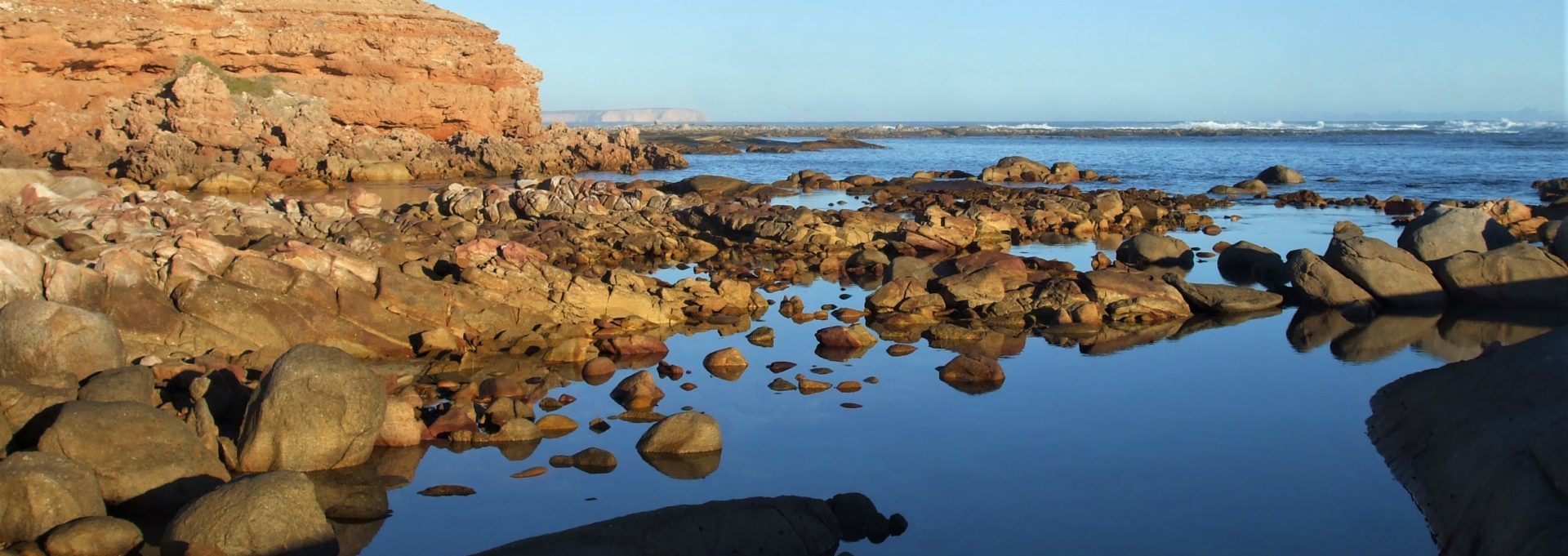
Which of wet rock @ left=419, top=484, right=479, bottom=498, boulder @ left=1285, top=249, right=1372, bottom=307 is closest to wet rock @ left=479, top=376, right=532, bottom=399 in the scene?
wet rock @ left=419, top=484, right=479, bottom=498

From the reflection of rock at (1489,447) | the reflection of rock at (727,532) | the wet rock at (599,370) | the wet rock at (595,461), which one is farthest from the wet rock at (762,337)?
the reflection of rock at (1489,447)

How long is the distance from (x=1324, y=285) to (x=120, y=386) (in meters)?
15.8

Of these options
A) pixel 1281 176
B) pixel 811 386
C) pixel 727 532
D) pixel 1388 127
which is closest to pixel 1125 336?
pixel 811 386

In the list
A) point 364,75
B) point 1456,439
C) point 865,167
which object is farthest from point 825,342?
point 865,167

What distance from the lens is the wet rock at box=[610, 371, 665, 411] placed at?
11.8 meters

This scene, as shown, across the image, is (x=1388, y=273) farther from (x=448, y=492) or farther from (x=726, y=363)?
(x=448, y=492)

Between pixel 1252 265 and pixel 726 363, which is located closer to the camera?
pixel 726 363

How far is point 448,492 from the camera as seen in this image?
920cm

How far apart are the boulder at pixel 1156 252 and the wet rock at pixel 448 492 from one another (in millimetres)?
15481

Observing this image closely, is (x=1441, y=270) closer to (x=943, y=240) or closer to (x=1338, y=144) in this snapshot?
(x=943, y=240)

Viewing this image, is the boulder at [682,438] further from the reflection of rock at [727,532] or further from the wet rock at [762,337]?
the wet rock at [762,337]

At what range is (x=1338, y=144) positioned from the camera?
83.4 m

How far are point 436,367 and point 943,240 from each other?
537 inches

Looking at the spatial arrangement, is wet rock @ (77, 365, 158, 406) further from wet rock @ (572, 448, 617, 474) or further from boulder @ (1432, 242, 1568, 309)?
boulder @ (1432, 242, 1568, 309)
